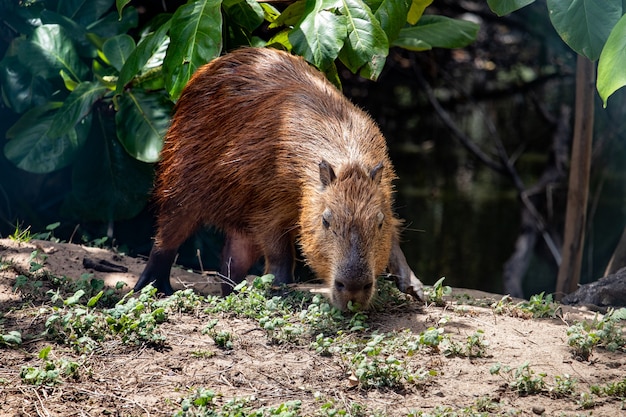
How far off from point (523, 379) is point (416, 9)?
2.68 meters

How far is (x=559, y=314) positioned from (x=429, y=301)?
68 centimetres

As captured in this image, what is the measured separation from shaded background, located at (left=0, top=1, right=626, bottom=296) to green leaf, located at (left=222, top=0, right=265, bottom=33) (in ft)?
7.49

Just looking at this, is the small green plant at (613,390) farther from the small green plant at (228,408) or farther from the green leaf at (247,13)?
the green leaf at (247,13)

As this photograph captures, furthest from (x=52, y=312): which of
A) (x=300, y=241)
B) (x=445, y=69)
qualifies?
(x=445, y=69)

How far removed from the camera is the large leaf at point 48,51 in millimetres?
5828

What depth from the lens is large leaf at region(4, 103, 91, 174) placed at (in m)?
5.81

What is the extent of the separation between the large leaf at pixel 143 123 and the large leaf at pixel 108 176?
474 mm

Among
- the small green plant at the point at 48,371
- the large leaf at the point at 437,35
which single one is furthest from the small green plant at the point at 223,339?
the large leaf at the point at 437,35

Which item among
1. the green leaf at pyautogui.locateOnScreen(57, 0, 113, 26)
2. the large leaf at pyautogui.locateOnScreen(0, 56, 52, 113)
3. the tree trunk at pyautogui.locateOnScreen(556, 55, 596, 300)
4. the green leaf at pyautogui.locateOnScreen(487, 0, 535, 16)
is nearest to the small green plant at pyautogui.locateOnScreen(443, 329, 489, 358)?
the green leaf at pyautogui.locateOnScreen(487, 0, 535, 16)

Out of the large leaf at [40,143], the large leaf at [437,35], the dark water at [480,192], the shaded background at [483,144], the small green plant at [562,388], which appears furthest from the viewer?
the dark water at [480,192]

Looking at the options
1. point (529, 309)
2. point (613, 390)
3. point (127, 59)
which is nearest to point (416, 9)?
point (127, 59)

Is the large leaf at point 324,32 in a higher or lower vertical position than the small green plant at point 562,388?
higher

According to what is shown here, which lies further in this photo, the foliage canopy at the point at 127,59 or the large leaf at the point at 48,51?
the large leaf at the point at 48,51

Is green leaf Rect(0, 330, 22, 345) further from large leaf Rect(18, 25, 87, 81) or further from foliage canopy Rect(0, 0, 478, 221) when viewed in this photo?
large leaf Rect(18, 25, 87, 81)
